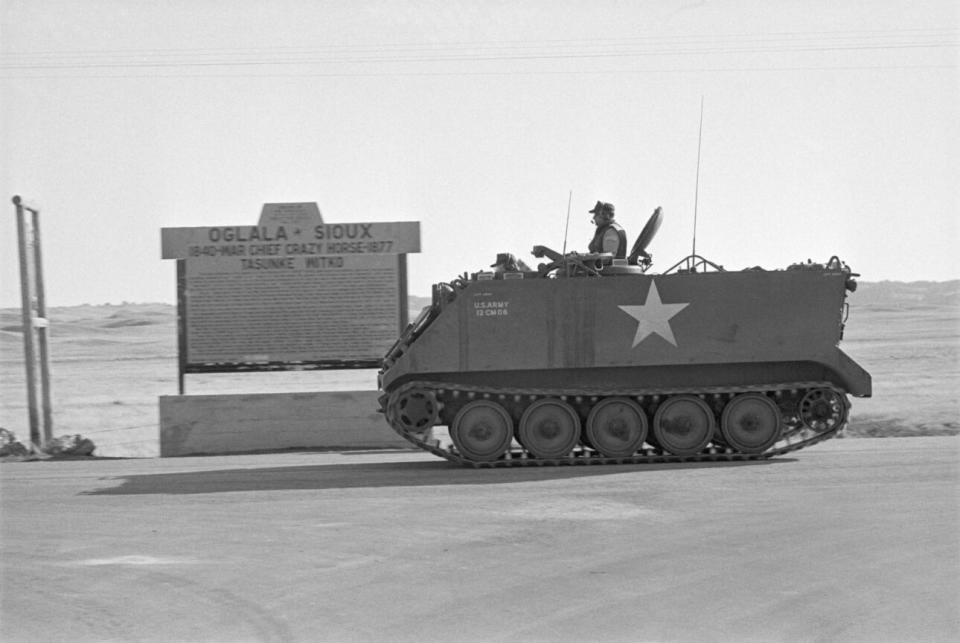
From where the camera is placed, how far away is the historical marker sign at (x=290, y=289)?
Answer: 21922 mm

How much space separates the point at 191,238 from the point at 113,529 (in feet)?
35.6

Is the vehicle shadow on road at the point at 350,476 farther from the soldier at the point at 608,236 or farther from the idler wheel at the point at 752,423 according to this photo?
the soldier at the point at 608,236

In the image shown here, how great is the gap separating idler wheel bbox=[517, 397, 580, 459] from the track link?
162 mm

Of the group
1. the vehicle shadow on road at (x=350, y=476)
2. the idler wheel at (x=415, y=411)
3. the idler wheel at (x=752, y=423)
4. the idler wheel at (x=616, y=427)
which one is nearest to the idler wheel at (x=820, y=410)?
the idler wheel at (x=752, y=423)

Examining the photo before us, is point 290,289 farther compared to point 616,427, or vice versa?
point 290,289

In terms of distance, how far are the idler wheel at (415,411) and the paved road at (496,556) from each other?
1.49m

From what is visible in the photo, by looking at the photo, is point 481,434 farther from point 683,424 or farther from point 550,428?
point 683,424

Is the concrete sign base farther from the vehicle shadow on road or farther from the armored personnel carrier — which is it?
the armored personnel carrier

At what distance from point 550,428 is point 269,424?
20.6 feet

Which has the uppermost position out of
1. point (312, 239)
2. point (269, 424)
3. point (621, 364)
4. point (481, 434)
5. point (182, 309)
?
point (312, 239)

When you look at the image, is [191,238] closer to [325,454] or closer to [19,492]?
[325,454]

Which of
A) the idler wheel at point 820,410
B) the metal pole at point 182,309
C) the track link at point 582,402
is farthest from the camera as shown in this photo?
the metal pole at point 182,309

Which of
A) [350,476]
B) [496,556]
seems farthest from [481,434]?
[496,556]

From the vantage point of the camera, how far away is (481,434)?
1711 centimetres
